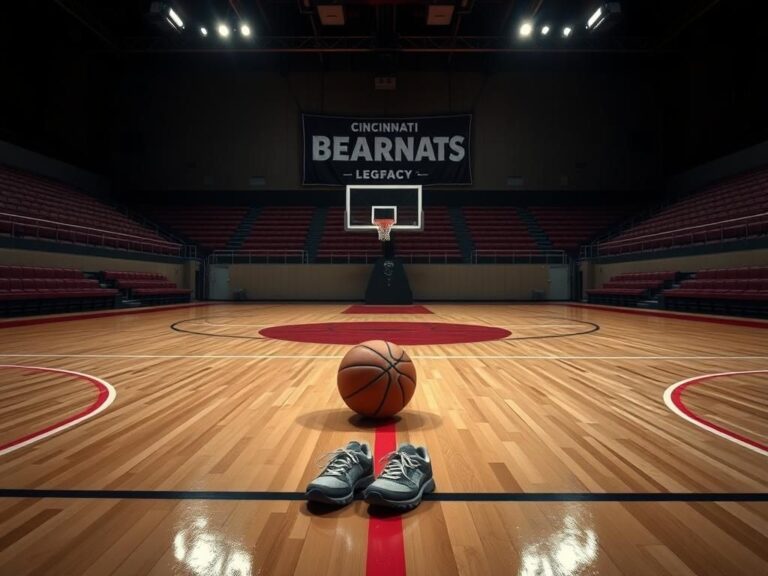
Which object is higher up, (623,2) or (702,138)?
(623,2)

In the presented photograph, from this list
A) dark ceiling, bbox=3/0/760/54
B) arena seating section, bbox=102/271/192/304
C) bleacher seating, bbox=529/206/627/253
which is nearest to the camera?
arena seating section, bbox=102/271/192/304

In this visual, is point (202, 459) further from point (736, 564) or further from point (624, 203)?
point (624, 203)

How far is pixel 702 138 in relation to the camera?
17391mm

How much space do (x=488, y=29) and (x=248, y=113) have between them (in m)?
9.36

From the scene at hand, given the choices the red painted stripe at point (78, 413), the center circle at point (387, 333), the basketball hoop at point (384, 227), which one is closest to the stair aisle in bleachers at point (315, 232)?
the basketball hoop at point (384, 227)

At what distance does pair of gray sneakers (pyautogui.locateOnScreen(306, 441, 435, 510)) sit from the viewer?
64.6 inches

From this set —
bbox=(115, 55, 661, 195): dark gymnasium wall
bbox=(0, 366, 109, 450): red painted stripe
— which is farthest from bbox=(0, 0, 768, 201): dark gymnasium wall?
bbox=(0, 366, 109, 450): red painted stripe

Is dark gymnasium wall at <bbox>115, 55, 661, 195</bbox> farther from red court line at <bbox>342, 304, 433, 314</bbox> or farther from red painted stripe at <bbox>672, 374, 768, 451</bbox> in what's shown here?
red painted stripe at <bbox>672, 374, 768, 451</bbox>

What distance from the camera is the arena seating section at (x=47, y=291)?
9117mm

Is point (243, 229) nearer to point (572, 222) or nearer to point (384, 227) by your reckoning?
point (384, 227)

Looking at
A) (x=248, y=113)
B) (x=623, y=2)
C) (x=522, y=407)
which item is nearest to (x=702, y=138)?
(x=623, y=2)

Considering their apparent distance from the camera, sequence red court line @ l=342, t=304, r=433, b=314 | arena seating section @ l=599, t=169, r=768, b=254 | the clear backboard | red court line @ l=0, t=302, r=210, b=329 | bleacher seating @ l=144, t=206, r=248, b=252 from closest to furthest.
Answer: red court line @ l=0, t=302, r=210, b=329, arena seating section @ l=599, t=169, r=768, b=254, red court line @ l=342, t=304, r=433, b=314, the clear backboard, bleacher seating @ l=144, t=206, r=248, b=252

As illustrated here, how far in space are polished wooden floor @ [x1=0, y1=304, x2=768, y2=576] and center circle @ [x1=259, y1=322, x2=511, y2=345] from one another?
205 centimetres

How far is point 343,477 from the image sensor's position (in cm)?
173
